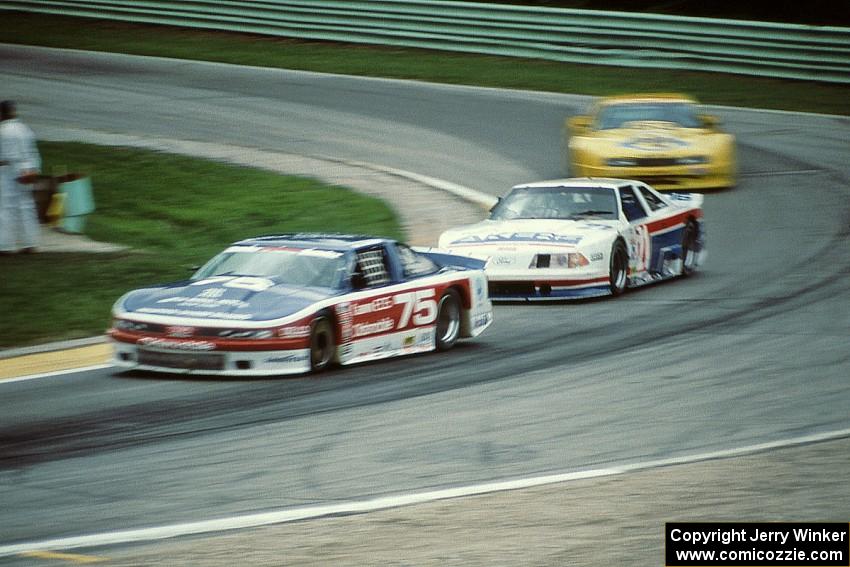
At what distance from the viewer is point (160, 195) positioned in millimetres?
18969

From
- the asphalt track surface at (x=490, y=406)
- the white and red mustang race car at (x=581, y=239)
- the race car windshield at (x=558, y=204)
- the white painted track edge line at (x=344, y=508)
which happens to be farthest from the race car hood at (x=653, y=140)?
the white painted track edge line at (x=344, y=508)

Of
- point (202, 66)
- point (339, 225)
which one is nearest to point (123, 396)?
point (339, 225)

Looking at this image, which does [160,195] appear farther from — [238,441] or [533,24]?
[533,24]

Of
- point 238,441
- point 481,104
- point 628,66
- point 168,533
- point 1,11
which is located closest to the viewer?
point 168,533

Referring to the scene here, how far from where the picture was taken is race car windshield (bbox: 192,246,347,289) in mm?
11625

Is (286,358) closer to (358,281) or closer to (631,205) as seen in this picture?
(358,281)

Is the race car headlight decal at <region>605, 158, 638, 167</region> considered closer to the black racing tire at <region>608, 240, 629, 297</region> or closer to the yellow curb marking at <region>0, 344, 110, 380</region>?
the black racing tire at <region>608, 240, 629, 297</region>

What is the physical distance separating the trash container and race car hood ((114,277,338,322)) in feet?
16.8

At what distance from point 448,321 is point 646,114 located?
953 centimetres

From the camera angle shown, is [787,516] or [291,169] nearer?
[787,516]

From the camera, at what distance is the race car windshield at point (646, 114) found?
842 inches

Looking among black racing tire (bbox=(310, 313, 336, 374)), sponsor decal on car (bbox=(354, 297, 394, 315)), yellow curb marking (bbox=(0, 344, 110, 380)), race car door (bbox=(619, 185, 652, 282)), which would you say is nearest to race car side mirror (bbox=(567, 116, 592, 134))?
race car door (bbox=(619, 185, 652, 282))

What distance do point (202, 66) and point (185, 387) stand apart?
2073cm

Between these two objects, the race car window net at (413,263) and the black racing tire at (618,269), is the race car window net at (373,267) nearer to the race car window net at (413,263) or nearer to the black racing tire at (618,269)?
the race car window net at (413,263)
